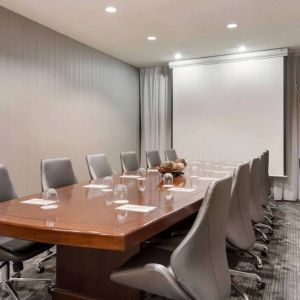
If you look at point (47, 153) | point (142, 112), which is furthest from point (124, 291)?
point (142, 112)

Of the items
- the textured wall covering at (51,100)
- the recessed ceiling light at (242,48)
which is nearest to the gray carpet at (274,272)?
the textured wall covering at (51,100)

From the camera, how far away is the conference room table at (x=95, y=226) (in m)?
A: 1.38

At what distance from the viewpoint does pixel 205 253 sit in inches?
59.7

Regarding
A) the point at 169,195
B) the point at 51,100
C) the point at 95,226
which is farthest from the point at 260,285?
the point at 51,100

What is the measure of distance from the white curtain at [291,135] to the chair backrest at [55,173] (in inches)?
183

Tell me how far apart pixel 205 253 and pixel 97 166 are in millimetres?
2408

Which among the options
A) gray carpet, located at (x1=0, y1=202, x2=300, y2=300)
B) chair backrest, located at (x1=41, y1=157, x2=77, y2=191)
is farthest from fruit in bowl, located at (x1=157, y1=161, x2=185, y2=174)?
gray carpet, located at (x1=0, y1=202, x2=300, y2=300)

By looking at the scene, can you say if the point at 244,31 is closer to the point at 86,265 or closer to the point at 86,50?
the point at 86,50

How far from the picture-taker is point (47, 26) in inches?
192

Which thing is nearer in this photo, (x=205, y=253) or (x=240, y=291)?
(x=205, y=253)

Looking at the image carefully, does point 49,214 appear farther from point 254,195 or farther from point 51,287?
point 254,195

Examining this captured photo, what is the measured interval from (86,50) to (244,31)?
267 centimetres

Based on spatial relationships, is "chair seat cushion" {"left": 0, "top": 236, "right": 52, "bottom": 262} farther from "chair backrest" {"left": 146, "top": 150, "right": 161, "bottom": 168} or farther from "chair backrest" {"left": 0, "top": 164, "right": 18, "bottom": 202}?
"chair backrest" {"left": 146, "top": 150, "right": 161, "bottom": 168}

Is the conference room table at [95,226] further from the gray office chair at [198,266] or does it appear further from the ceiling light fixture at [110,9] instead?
the ceiling light fixture at [110,9]
